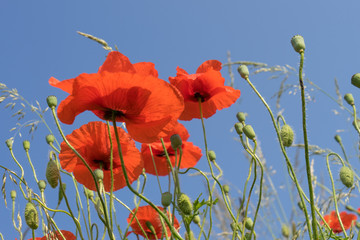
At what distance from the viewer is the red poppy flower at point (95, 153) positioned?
141 cm

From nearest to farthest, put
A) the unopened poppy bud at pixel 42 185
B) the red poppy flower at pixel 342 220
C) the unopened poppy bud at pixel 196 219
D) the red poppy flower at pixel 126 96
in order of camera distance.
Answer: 1. the red poppy flower at pixel 126 96
2. the unopened poppy bud at pixel 42 185
3. the unopened poppy bud at pixel 196 219
4. the red poppy flower at pixel 342 220

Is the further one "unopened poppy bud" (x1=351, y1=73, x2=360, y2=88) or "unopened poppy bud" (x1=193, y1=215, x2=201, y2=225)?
"unopened poppy bud" (x1=193, y1=215, x2=201, y2=225)

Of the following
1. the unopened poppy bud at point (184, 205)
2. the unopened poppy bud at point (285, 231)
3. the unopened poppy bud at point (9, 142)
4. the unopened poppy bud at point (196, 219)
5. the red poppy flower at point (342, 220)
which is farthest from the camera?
the red poppy flower at point (342, 220)

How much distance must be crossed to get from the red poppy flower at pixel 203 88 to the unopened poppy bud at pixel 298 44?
54 cm

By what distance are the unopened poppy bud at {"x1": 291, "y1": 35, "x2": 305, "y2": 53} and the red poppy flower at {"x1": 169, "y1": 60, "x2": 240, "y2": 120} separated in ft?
1.76

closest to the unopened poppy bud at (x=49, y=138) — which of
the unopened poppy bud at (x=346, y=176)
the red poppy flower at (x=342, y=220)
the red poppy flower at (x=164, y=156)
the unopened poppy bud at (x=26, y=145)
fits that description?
the unopened poppy bud at (x=26, y=145)

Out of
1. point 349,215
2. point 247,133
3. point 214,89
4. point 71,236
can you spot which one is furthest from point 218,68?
point 349,215

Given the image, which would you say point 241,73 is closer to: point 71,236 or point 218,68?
point 218,68

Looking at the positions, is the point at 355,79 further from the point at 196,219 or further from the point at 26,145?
the point at 26,145

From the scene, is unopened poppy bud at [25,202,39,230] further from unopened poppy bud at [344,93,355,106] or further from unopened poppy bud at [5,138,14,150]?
unopened poppy bud at [344,93,355,106]

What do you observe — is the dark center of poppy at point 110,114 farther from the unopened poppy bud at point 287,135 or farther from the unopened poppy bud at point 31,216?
the unopened poppy bud at point 287,135

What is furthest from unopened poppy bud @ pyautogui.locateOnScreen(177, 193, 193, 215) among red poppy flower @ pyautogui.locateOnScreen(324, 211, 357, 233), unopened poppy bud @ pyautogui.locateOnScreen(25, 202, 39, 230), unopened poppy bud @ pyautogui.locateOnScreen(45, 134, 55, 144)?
red poppy flower @ pyautogui.locateOnScreen(324, 211, 357, 233)

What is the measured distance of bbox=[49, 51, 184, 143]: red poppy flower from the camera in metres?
1.09

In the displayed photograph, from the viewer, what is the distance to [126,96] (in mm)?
1132
